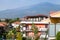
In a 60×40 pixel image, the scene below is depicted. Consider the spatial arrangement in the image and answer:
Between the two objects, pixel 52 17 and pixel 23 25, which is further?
pixel 23 25

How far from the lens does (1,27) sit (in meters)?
57.7

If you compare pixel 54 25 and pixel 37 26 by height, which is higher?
pixel 54 25

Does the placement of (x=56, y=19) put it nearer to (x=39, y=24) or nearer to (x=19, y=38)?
(x=19, y=38)

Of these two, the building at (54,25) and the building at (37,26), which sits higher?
the building at (54,25)

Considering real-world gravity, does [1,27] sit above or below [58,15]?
below

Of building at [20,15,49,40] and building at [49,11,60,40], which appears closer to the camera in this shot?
building at [49,11,60,40]

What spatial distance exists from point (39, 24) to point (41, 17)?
117 ft

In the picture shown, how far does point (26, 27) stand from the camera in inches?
2051

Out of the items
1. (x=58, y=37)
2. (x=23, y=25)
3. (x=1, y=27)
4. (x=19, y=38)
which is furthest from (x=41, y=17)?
(x=58, y=37)

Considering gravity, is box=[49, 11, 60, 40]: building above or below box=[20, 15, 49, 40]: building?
above

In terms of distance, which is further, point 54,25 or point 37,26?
point 37,26

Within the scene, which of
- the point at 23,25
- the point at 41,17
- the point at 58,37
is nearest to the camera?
the point at 58,37

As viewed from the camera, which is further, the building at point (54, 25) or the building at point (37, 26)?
the building at point (37, 26)

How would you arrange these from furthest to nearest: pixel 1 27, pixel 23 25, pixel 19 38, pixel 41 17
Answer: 1. pixel 41 17
2. pixel 1 27
3. pixel 23 25
4. pixel 19 38
